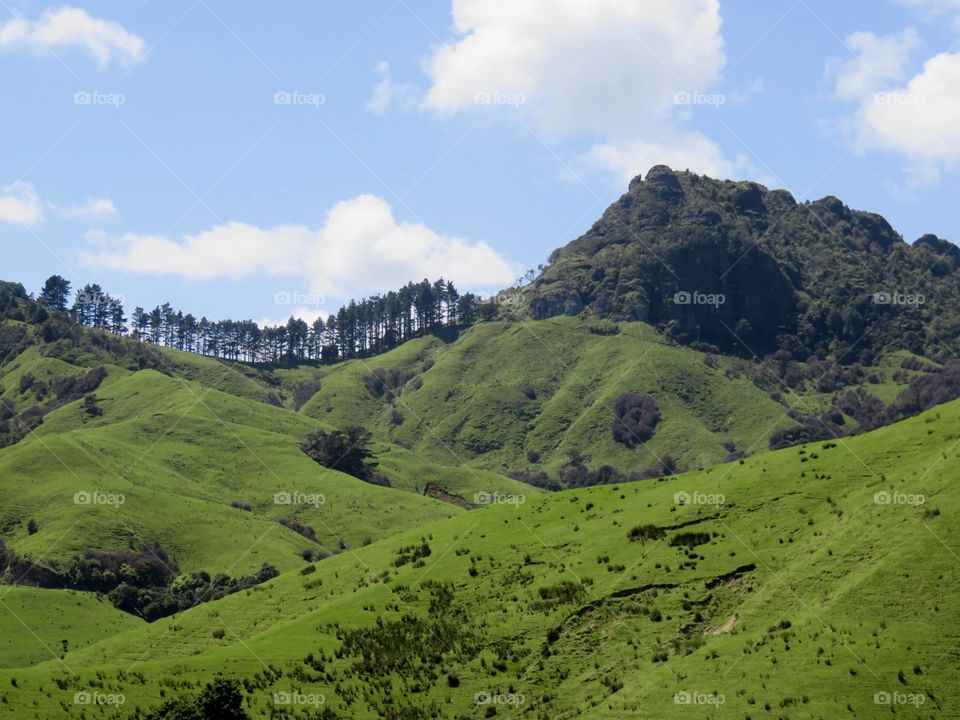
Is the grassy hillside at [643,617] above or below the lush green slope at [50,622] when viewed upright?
above

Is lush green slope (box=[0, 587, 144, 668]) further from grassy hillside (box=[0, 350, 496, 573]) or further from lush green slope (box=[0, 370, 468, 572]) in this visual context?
grassy hillside (box=[0, 350, 496, 573])

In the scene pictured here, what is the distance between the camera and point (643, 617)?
188 feet

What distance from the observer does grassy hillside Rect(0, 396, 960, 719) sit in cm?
4762

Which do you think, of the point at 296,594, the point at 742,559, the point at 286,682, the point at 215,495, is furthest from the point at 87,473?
the point at 742,559

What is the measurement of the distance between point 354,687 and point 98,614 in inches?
3053

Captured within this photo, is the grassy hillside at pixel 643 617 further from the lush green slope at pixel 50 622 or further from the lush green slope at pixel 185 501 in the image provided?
the lush green slope at pixel 185 501

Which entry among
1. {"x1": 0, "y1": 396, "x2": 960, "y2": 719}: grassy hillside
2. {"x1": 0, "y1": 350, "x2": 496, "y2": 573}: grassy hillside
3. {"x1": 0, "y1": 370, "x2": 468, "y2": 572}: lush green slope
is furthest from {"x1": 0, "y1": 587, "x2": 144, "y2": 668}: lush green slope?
{"x1": 0, "y1": 396, "x2": 960, "y2": 719}: grassy hillside

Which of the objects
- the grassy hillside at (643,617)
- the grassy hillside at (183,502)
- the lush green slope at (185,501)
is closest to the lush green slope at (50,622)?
the lush green slope at (185,501)

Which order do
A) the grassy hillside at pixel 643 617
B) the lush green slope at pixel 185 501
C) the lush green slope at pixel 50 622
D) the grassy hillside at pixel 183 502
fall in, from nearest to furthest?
the grassy hillside at pixel 643 617, the lush green slope at pixel 50 622, the grassy hillside at pixel 183 502, the lush green slope at pixel 185 501

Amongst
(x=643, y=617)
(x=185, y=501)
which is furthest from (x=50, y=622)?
(x=643, y=617)

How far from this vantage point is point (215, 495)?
174 m

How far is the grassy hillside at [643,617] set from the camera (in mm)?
47625

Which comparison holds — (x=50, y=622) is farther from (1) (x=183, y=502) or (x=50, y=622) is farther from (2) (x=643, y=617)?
(2) (x=643, y=617)

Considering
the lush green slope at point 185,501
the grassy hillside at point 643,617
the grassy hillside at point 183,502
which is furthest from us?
the lush green slope at point 185,501
